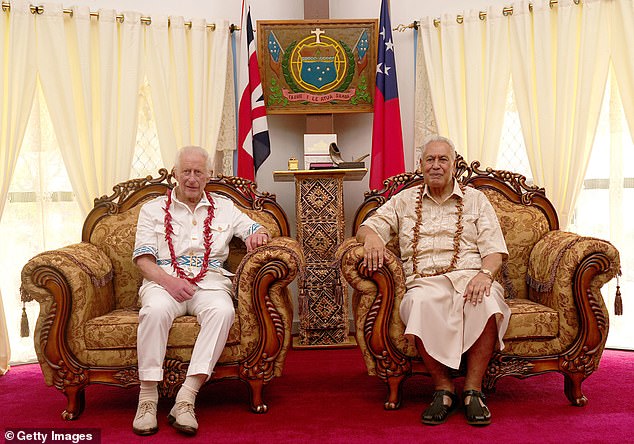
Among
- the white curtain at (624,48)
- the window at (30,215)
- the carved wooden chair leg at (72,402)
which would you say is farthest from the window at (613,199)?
the window at (30,215)

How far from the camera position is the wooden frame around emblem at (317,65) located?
181 inches

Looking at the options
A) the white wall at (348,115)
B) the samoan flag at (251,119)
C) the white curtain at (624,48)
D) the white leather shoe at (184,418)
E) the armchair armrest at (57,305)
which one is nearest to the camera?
the white leather shoe at (184,418)

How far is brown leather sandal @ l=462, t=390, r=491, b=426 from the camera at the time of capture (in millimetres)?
2699

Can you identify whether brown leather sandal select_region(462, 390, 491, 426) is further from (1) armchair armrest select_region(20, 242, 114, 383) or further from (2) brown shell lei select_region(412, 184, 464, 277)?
(1) armchair armrest select_region(20, 242, 114, 383)

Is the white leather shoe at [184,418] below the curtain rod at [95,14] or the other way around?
below

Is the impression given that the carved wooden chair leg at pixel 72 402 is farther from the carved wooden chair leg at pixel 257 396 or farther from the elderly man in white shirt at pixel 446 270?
the elderly man in white shirt at pixel 446 270

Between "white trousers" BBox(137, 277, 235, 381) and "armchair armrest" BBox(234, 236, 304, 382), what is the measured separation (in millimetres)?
96

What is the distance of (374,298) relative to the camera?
2971 mm

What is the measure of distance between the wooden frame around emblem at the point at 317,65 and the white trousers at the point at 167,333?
2.15 meters

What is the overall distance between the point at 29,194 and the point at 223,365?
2.24 meters

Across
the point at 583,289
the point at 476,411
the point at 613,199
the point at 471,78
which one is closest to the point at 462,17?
the point at 471,78

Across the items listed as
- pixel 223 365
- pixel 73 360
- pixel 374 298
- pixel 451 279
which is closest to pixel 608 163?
pixel 451 279

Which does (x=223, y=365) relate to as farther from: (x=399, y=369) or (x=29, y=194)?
(x=29, y=194)

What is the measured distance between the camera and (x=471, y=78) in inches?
183
